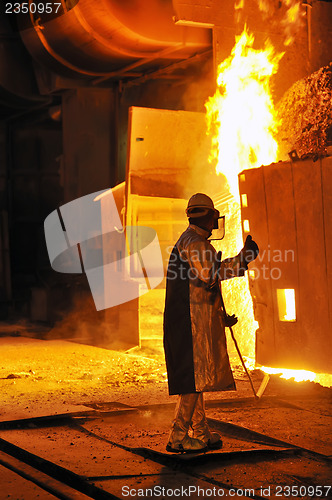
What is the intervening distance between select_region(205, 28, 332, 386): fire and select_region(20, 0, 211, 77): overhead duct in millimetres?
960

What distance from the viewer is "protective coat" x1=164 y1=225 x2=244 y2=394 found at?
430 cm

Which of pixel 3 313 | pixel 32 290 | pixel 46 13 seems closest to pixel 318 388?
pixel 46 13

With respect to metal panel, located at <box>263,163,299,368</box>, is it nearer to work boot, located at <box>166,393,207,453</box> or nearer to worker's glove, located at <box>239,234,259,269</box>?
worker's glove, located at <box>239,234,259,269</box>

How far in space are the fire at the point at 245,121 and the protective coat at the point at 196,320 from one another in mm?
3832

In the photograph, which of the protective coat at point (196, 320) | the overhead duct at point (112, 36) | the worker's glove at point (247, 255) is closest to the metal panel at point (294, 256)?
the worker's glove at point (247, 255)

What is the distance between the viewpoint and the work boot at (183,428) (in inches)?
169

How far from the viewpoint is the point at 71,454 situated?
442 cm

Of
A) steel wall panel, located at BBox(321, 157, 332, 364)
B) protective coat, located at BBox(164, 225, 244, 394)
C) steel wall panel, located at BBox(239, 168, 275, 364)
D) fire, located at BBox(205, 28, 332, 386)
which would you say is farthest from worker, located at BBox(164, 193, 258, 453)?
fire, located at BBox(205, 28, 332, 386)

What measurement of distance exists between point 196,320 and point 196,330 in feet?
0.21

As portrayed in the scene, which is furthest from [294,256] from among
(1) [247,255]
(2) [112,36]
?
(2) [112,36]

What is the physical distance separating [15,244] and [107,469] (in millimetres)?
11720

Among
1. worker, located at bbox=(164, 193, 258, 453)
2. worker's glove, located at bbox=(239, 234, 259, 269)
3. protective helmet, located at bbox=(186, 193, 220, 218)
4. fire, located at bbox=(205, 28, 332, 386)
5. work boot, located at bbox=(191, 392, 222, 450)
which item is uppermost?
fire, located at bbox=(205, 28, 332, 386)

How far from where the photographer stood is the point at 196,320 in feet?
14.3

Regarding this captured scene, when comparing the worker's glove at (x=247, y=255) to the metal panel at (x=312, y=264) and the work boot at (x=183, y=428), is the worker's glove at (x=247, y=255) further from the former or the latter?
the metal panel at (x=312, y=264)
